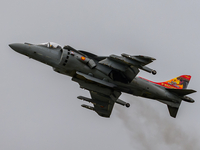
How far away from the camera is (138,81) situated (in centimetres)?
2692

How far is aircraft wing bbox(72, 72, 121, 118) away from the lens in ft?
84.2

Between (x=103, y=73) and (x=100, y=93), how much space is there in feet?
6.93

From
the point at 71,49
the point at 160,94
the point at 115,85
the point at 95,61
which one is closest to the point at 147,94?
the point at 160,94

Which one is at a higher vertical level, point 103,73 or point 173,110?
point 103,73

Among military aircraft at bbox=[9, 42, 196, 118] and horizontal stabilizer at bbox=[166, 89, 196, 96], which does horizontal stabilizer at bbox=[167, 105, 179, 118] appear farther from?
horizontal stabilizer at bbox=[166, 89, 196, 96]

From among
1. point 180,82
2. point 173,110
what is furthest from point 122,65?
point 180,82

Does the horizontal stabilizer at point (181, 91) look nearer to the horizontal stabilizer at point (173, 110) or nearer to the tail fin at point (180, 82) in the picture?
the tail fin at point (180, 82)

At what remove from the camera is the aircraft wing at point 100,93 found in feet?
84.2

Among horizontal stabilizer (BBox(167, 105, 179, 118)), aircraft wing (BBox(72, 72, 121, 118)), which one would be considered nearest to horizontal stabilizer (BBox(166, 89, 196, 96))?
horizontal stabilizer (BBox(167, 105, 179, 118))

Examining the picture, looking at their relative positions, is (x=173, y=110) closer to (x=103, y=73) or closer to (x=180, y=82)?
(x=180, y=82)

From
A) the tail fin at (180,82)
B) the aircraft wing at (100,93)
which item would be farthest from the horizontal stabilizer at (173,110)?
the aircraft wing at (100,93)

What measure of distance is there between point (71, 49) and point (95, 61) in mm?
2081

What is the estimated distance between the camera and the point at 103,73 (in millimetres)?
25812

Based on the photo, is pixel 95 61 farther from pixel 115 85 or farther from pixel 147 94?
pixel 147 94
